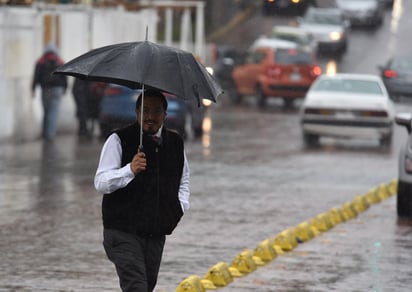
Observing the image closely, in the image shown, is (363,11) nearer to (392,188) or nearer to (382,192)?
(392,188)

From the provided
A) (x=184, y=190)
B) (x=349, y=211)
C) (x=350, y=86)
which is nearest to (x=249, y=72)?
(x=350, y=86)

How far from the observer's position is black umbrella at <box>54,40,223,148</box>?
24.6ft

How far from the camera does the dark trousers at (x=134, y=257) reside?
24.6 ft

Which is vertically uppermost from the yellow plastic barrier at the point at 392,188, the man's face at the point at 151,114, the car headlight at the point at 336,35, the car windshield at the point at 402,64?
the man's face at the point at 151,114

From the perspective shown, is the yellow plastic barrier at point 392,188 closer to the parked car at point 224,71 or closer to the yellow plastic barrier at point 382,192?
the yellow plastic barrier at point 382,192

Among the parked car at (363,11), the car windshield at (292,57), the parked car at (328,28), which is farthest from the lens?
the parked car at (363,11)

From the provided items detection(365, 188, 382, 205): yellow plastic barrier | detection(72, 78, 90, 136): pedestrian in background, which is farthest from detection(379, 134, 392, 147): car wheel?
detection(365, 188, 382, 205): yellow plastic barrier

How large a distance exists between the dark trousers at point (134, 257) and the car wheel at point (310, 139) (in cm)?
1851

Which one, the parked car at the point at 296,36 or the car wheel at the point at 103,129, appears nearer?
the car wheel at the point at 103,129

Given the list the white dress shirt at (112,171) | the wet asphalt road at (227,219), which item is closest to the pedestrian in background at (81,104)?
the wet asphalt road at (227,219)

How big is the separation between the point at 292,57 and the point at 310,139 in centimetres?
1124

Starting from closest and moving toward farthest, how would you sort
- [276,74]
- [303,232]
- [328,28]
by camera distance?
[303,232], [276,74], [328,28]

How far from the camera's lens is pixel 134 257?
759 centimetres

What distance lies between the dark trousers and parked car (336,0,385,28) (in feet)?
167
